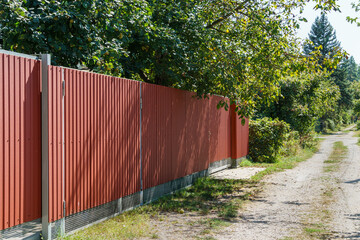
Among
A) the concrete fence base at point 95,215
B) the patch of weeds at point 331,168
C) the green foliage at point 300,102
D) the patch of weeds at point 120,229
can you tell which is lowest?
the patch of weeds at point 331,168

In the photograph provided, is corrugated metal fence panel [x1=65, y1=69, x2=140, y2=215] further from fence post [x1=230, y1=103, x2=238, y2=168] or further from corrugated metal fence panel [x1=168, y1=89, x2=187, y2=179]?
fence post [x1=230, y1=103, x2=238, y2=168]

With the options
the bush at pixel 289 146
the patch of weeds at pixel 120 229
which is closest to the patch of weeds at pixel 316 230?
the patch of weeds at pixel 120 229

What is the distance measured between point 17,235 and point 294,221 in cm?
461

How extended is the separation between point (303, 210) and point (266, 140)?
966 cm

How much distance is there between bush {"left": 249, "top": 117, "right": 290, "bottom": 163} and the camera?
1689 cm

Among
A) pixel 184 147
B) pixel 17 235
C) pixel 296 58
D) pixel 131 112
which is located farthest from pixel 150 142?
pixel 296 58

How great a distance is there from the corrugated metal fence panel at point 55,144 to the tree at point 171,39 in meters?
1.88

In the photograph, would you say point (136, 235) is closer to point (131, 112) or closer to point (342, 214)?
point (131, 112)

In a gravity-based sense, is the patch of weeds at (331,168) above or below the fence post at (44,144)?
below

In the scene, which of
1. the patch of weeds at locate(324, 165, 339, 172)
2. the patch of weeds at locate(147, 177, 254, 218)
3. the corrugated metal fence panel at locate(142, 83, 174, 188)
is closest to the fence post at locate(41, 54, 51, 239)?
the patch of weeds at locate(147, 177, 254, 218)

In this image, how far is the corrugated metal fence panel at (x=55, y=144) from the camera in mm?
5059

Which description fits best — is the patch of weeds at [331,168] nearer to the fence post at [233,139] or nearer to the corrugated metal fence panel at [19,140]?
the fence post at [233,139]

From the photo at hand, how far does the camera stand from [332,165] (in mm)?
15617

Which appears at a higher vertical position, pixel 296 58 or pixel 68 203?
pixel 296 58
